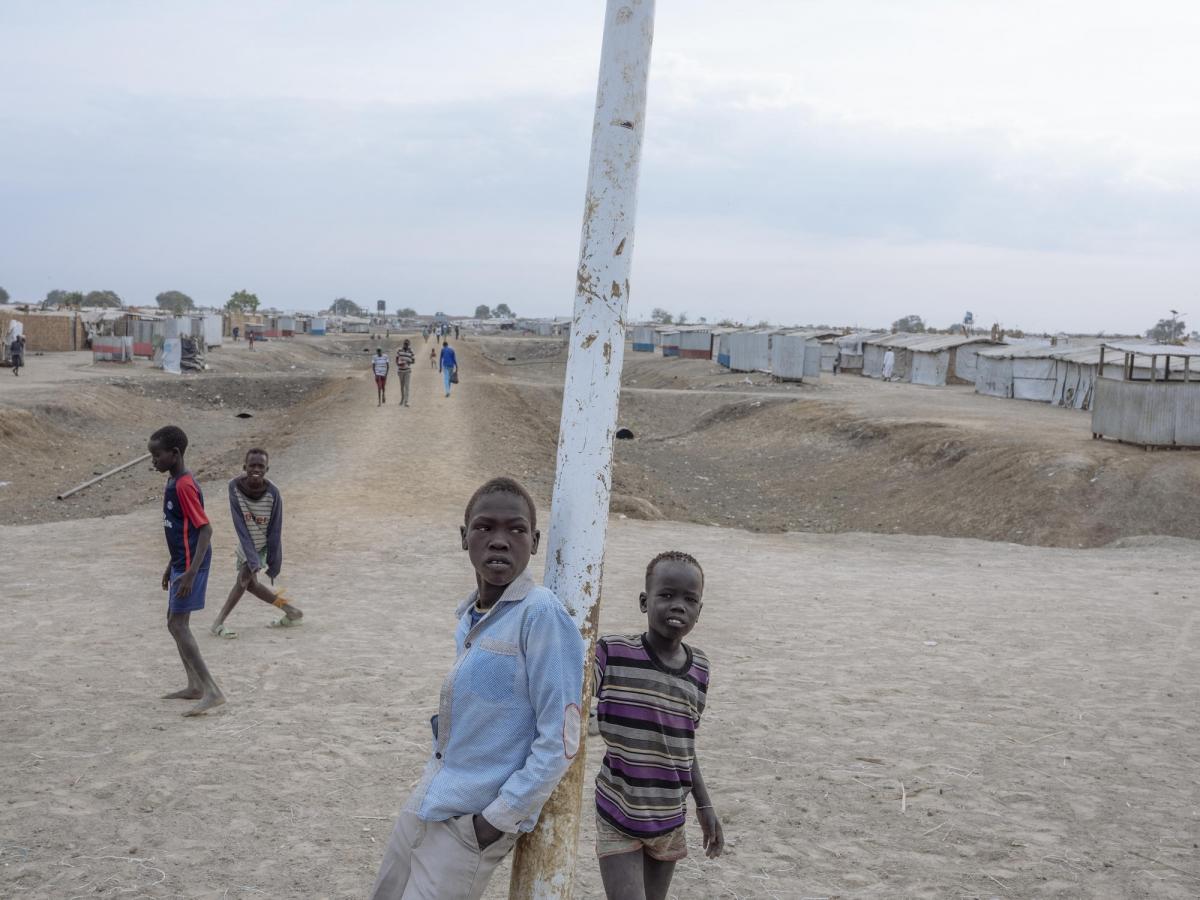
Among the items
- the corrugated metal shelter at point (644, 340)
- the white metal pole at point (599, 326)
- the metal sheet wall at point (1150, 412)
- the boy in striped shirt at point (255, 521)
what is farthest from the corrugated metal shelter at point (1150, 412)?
the corrugated metal shelter at point (644, 340)

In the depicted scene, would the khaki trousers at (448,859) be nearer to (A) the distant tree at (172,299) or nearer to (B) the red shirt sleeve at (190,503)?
(B) the red shirt sleeve at (190,503)

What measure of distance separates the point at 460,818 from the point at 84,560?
9.32m

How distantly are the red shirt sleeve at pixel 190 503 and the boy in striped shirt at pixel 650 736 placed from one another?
3312mm

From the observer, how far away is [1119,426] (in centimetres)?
Answer: 1973

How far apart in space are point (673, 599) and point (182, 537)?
3.55 metres

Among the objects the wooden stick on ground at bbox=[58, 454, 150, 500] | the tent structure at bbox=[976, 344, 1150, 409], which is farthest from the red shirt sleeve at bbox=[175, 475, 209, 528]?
the tent structure at bbox=[976, 344, 1150, 409]

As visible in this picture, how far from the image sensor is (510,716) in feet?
8.29

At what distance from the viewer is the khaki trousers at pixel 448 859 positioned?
2492 millimetres

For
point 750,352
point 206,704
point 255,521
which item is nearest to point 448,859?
point 206,704

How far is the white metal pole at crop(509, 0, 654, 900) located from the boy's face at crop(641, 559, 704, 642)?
342mm

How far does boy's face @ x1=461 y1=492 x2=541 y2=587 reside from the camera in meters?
2.59

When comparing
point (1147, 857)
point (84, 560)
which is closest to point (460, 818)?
point (1147, 857)

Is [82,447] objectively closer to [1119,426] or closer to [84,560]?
[84,560]

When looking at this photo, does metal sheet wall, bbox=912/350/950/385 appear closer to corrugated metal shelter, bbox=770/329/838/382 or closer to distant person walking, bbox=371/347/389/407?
corrugated metal shelter, bbox=770/329/838/382
